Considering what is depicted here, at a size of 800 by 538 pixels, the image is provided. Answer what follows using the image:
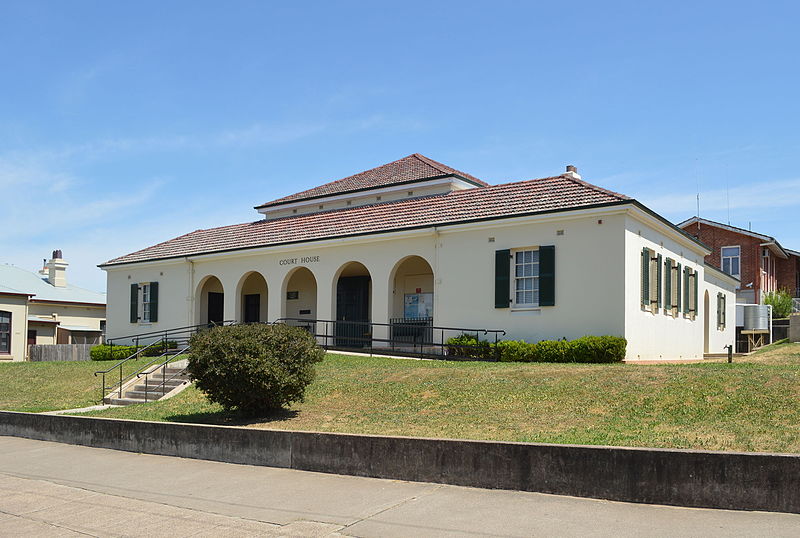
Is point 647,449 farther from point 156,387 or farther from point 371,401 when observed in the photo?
point 156,387

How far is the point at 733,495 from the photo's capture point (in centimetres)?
785

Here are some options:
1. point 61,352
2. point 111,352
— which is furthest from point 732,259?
point 61,352

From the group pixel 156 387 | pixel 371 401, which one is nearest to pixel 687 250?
pixel 371 401

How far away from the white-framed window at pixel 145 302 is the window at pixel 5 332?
41.7 ft

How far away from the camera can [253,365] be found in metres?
14.0

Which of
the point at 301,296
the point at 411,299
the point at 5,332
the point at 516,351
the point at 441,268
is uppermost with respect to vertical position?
the point at 441,268

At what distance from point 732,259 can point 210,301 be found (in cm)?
3037

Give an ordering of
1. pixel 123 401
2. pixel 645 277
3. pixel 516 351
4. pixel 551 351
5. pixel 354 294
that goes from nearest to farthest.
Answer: pixel 551 351, pixel 123 401, pixel 516 351, pixel 645 277, pixel 354 294

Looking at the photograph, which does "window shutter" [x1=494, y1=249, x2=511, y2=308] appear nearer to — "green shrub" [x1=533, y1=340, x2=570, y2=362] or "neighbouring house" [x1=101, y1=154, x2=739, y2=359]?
"neighbouring house" [x1=101, y1=154, x2=739, y2=359]

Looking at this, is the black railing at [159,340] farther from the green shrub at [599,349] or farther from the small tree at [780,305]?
the small tree at [780,305]

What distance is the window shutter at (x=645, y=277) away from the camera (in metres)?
21.3

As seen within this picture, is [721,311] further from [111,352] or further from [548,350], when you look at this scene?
[111,352]

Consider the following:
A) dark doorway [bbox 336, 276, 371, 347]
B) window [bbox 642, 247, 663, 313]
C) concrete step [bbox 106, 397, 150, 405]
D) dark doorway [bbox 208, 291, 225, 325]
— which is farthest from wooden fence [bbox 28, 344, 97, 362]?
window [bbox 642, 247, 663, 313]

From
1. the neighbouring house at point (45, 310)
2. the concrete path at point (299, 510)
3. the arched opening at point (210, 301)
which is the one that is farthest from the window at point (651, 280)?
the neighbouring house at point (45, 310)
